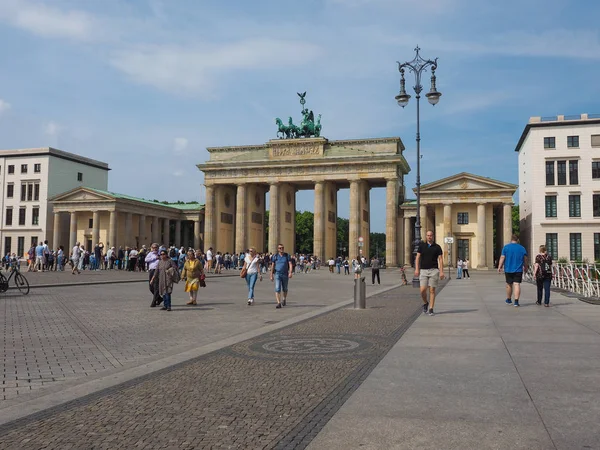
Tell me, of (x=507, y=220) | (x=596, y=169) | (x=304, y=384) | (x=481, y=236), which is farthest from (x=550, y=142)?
(x=304, y=384)

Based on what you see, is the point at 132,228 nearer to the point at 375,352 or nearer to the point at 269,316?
the point at 269,316

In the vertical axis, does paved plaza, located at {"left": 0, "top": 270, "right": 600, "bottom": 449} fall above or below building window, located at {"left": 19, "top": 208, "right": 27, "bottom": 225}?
below

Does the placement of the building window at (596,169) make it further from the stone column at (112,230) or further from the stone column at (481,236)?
the stone column at (112,230)

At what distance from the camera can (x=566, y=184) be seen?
60656mm

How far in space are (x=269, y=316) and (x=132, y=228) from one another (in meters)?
68.5

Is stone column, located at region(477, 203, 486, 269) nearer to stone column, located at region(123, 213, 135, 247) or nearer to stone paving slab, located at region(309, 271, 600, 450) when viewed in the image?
stone column, located at region(123, 213, 135, 247)

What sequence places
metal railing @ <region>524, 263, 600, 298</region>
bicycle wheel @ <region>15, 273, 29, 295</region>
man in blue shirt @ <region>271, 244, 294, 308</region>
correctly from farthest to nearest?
1. metal railing @ <region>524, 263, 600, 298</region>
2. bicycle wheel @ <region>15, 273, 29, 295</region>
3. man in blue shirt @ <region>271, 244, 294, 308</region>

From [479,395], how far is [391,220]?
64.8 m

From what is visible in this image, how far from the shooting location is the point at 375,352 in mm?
8102

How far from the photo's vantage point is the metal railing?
67.2 feet

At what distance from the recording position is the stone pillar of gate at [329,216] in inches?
2876

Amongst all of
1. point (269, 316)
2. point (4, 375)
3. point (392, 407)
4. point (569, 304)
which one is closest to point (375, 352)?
point (392, 407)

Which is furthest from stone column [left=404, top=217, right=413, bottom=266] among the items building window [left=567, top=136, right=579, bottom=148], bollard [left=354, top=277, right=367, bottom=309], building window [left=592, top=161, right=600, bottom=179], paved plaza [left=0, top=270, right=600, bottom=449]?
paved plaza [left=0, top=270, right=600, bottom=449]

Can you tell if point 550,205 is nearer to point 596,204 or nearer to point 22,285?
point 596,204
